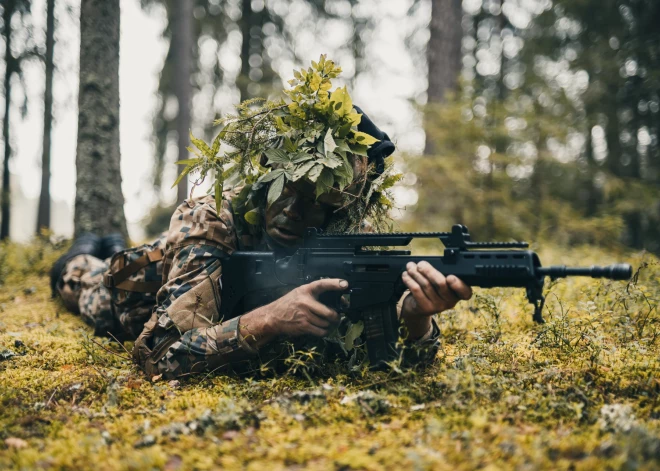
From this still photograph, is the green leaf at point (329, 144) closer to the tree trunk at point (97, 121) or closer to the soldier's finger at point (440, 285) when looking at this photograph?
the soldier's finger at point (440, 285)

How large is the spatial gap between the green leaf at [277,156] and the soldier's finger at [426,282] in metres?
1.13

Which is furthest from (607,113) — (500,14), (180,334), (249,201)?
(180,334)

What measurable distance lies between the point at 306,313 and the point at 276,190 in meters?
0.80

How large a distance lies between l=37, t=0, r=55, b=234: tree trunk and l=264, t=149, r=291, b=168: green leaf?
1085 cm

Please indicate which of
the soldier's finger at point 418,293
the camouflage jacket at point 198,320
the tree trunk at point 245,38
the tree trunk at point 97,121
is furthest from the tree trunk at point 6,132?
the soldier's finger at point 418,293

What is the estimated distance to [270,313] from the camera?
9.70 feet

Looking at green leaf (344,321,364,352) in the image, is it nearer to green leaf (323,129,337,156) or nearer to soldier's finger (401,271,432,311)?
soldier's finger (401,271,432,311)

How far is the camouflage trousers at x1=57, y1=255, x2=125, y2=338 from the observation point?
4.20 m

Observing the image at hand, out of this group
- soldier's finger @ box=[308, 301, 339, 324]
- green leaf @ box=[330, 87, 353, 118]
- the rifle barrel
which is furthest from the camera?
green leaf @ box=[330, 87, 353, 118]

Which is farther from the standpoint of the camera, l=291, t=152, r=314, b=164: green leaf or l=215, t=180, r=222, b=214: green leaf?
l=215, t=180, r=222, b=214: green leaf

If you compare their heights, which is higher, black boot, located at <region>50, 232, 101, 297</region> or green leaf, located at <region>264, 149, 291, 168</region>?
green leaf, located at <region>264, 149, 291, 168</region>

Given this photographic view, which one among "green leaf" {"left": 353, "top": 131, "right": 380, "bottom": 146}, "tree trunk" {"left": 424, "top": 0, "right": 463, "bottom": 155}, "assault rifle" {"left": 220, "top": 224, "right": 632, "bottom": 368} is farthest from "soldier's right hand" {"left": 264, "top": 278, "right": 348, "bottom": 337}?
"tree trunk" {"left": 424, "top": 0, "right": 463, "bottom": 155}

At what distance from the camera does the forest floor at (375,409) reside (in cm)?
188

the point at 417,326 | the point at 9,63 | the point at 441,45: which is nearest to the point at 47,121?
the point at 9,63
